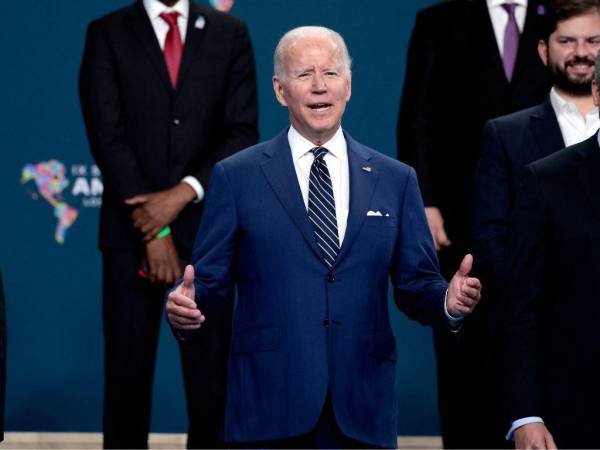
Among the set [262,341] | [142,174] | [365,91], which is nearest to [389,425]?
[262,341]

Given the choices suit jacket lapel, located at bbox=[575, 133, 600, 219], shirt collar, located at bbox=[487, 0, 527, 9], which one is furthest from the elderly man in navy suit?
shirt collar, located at bbox=[487, 0, 527, 9]

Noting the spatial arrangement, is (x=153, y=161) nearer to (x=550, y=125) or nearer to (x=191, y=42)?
(x=191, y=42)

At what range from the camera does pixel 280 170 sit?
3.45 metres

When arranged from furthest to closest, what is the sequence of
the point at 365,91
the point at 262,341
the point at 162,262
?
the point at 365,91 < the point at 162,262 < the point at 262,341

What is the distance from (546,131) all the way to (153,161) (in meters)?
1.37

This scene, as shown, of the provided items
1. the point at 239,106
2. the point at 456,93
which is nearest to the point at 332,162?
the point at 239,106

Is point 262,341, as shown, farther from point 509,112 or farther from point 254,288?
point 509,112

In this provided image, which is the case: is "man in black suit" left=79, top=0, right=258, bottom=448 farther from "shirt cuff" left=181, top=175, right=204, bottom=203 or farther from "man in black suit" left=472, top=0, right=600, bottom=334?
"man in black suit" left=472, top=0, right=600, bottom=334

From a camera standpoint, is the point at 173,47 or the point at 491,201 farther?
the point at 173,47

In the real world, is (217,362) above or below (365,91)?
below

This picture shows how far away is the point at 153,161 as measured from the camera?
468cm

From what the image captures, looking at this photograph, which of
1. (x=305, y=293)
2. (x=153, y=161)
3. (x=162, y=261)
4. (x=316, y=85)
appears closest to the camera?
(x=305, y=293)

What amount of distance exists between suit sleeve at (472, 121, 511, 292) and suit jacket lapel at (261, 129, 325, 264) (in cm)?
100

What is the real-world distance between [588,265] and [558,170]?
254 mm
